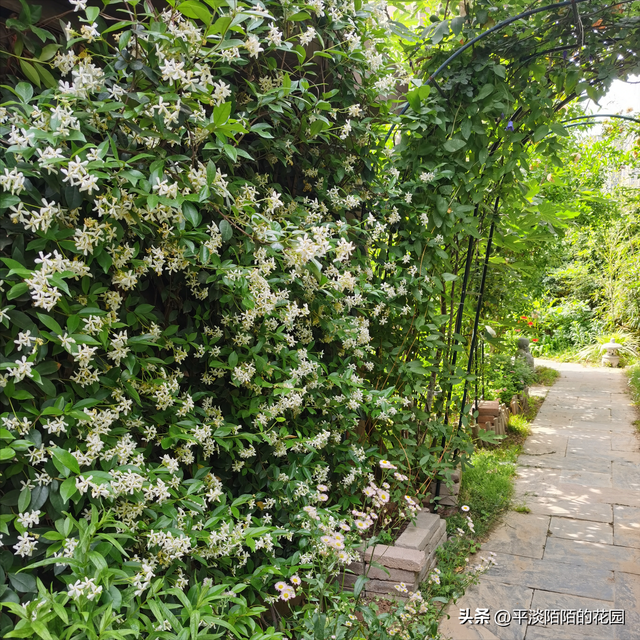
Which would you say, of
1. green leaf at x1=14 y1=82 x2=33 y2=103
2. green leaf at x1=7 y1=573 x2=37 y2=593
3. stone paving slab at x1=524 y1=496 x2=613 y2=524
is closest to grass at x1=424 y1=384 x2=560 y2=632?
stone paving slab at x1=524 y1=496 x2=613 y2=524

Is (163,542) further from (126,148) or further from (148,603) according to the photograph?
(126,148)

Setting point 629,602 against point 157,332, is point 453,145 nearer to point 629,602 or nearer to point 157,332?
point 157,332

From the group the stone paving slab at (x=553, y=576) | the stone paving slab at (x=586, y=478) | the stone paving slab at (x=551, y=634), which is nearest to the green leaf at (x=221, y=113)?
the stone paving slab at (x=551, y=634)

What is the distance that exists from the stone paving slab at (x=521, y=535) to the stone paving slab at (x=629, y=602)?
398mm

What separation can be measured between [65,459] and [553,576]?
2.49 m

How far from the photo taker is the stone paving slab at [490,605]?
2.18m

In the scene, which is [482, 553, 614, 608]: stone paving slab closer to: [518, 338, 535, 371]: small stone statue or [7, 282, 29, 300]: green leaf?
[7, 282, 29, 300]: green leaf

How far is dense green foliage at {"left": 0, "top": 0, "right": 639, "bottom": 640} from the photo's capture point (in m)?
1.08

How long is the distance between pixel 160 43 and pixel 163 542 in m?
1.15

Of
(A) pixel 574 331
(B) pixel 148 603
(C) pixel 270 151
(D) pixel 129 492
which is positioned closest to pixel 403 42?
(C) pixel 270 151

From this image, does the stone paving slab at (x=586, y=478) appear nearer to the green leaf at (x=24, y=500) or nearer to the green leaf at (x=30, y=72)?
the green leaf at (x=24, y=500)

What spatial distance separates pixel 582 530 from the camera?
3.14m

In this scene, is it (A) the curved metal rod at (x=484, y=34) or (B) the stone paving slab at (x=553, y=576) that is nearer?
(A) the curved metal rod at (x=484, y=34)

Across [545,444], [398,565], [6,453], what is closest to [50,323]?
[6,453]
